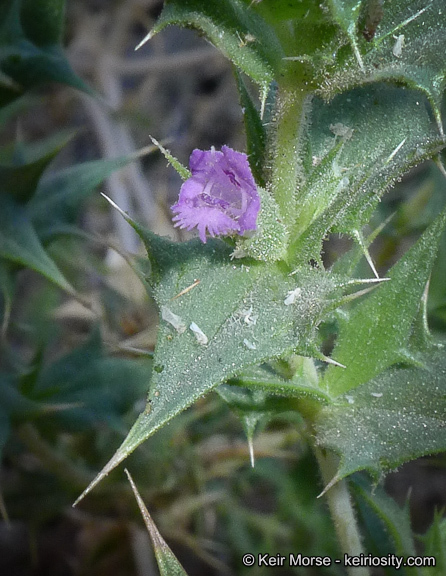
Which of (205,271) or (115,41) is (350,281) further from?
(115,41)

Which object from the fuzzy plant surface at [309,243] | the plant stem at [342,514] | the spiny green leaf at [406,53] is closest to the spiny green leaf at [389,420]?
the fuzzy plant surface at [309,243]

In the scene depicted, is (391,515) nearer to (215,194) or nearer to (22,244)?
(215,194)

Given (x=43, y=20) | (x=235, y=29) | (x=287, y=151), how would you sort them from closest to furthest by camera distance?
1. (x=235, y=29)
2. (x=287, y=151)
3. (x=43, y=20)

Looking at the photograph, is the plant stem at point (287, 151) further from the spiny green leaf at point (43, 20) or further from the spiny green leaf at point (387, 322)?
the spiny green leaf at point (43, 20)

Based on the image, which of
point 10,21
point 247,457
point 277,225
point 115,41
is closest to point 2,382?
point 247,457

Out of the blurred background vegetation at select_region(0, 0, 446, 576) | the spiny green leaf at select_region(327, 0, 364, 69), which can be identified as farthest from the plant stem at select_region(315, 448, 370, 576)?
the spiny green leaf at select_region(327, 0, 364, 69)

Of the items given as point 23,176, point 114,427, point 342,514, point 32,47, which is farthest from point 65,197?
point 342,514
